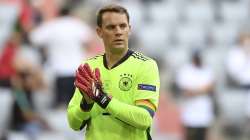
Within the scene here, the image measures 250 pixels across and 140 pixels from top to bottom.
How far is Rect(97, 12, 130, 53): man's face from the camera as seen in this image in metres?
4.26

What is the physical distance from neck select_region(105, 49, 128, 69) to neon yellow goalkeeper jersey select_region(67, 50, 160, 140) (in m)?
0.02

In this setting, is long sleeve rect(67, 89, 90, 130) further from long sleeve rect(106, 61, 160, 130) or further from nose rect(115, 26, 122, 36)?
nose rect(115, 26, 122, 36)

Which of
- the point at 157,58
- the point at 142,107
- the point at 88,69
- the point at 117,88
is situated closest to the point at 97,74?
the point at 88,69

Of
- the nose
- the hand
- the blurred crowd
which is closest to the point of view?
the hand

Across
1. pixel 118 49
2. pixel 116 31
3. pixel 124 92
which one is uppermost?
pixel 116 31

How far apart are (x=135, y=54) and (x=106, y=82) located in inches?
8.9

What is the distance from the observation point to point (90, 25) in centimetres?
1141

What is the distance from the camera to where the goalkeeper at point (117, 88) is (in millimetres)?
4148

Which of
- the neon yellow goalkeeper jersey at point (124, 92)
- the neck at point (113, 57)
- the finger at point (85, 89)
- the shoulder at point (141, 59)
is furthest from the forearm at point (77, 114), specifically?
the shoulder at point (141, 59)

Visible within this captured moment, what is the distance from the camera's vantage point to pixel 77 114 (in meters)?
4.34

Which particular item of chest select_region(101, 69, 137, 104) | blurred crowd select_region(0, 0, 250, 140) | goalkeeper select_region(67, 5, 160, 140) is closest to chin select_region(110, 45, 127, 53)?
goalkeeper select_region(67, 5, 160, 140)

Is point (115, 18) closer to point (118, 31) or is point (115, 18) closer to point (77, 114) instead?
point (118, 31)

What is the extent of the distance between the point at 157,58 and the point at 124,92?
7.63 metres

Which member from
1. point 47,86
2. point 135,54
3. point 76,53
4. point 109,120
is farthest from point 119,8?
point 47,86
